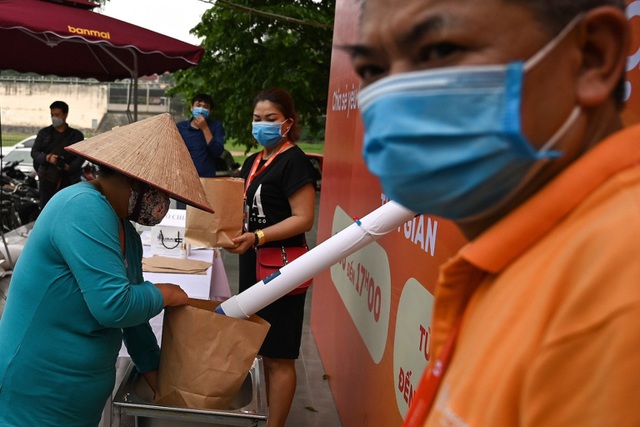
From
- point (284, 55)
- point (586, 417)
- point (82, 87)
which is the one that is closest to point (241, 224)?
point (586, 417)

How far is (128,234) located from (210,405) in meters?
0.70

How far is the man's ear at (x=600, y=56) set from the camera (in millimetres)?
716

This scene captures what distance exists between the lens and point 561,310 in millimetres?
604

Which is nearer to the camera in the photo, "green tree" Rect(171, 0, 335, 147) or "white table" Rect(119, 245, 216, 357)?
"white table" Rect(119, 245, 216, 357)

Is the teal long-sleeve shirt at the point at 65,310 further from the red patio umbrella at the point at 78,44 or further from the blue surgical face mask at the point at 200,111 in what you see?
the blue surgical face mask at the point at 200,111

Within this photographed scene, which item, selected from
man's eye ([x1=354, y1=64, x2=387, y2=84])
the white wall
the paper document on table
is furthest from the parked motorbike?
the white wall

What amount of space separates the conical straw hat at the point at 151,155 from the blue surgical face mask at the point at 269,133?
107 centimetres

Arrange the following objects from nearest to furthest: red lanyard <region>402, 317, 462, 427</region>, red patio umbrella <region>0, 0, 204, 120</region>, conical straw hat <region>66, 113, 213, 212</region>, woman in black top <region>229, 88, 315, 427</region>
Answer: red lanyard <region>402, 317, 462, 427</region>
conical straw hat <region>66, 113, 213, 212</region>
woman in black top <region>229, 88, 315, 427</region>
red patio umbrella <region>0, 0, 204, 120</region>

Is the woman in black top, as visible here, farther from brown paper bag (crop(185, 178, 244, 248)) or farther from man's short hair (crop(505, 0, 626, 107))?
man's short hair (crop(505, 0, 626, 107))

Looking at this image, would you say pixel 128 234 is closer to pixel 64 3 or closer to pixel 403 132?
pixel 403 132

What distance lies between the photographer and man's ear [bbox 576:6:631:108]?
0.72 meters

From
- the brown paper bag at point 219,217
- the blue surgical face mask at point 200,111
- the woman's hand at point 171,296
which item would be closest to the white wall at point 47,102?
the blue surgical face mask at point 200,111

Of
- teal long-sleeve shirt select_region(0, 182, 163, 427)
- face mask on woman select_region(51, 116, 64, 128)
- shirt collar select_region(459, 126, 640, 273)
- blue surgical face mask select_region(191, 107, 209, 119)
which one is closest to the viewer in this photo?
shirt collar select_region(459, 126, 640, 273)

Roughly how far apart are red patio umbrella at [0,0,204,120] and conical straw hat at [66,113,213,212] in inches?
134
